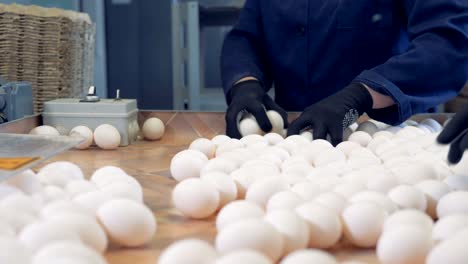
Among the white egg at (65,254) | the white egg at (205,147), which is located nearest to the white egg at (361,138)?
the white egg at (205,147)

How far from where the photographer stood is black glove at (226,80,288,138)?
1531 millimetres

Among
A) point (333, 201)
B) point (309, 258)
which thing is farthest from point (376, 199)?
point (309, 258)

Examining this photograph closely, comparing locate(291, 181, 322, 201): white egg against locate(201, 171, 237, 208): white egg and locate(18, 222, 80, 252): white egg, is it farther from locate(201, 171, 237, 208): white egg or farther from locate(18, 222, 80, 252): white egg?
locate(18, 222, 80, 252): white egg

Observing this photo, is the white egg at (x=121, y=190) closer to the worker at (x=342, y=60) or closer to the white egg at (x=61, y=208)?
the white egg at (x=61, y=208)

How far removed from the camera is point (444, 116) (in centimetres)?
176

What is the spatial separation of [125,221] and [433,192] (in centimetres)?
49

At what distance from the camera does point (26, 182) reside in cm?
90

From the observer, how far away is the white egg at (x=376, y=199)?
0.83 m

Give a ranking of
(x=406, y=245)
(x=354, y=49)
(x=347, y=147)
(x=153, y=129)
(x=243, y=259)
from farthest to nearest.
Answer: (x=354, y=49) < (x=153, y=129) < (x=347, y=147) < (x=406, y=245) < (x=243, y=259)

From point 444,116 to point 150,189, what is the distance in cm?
105

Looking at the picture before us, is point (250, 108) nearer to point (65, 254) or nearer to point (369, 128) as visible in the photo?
point (369, 128)

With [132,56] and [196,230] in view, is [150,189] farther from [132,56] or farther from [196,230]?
[132,56]

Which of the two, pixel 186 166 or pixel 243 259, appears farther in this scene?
pixel 186 166

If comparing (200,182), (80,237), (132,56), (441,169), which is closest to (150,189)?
(200,182)
